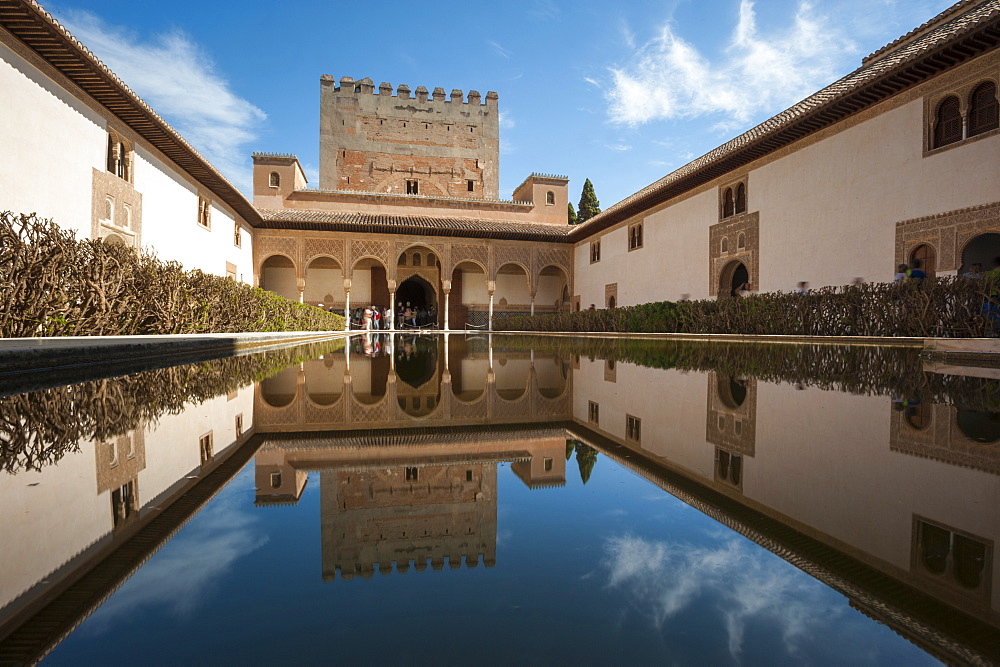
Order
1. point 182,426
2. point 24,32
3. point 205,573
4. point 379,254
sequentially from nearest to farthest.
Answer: point 205,573
point 182,426
point 24,32
point 379,254

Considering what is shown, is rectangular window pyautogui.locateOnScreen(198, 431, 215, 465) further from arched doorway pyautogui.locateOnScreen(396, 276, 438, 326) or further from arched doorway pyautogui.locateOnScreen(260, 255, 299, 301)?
arched doorway pyautogui.locateOnScreen(396, 276, 438, 326)

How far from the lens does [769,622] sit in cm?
58

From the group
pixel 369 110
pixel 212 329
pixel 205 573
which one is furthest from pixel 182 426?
pixel 369 110

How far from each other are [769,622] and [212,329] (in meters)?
9.13

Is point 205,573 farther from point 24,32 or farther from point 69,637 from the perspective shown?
point 24,32

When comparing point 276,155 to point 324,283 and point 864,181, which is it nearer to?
point 324,283

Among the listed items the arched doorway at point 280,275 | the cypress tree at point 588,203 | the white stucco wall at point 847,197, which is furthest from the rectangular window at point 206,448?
the cypress tree at point 588,203

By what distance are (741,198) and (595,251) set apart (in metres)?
7.44

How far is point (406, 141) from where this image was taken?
87.8 feet

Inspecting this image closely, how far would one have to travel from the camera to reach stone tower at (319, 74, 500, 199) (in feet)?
85.5

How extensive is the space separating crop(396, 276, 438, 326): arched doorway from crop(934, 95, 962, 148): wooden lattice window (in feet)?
58.9

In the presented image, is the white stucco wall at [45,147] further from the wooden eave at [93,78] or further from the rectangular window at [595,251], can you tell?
the rectangular window at [595,251]

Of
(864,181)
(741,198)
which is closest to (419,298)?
(741,198)

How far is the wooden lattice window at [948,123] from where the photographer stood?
8.31m
